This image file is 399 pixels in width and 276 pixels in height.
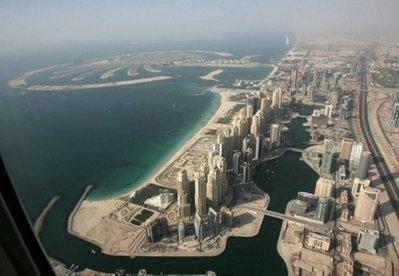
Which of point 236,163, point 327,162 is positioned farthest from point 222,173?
point 327,162

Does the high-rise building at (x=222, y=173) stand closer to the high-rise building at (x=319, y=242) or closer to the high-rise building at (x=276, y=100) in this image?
the high-rise building at (x=319, y=242)

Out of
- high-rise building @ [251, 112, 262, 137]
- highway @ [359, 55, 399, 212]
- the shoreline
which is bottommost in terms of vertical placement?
highway @ [359, 55, 399, 212]

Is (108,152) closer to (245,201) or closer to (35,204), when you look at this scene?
(35,204)

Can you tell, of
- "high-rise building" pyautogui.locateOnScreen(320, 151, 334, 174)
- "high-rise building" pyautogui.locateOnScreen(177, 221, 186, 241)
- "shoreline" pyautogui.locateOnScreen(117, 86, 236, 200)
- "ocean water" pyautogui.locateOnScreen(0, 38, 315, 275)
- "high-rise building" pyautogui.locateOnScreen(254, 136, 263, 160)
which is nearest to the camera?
"ocean water" pyautogui.locateOnScreen(0, 38, 315, 275)

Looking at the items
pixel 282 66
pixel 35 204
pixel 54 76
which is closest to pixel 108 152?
pixel 35 204

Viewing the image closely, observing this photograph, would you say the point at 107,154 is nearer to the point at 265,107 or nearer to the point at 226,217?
the point at 226,217

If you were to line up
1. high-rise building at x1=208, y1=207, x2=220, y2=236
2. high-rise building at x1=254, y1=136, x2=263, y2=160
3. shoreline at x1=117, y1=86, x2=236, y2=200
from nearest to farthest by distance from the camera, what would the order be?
1. high-rise building at x1=208, y1=207, x2=220, y2=236
2. shoreline at x1=117, y1=86, x2=236, y2=200
3. high-rise building at x1=254, y1=136, x2=263, y2=160

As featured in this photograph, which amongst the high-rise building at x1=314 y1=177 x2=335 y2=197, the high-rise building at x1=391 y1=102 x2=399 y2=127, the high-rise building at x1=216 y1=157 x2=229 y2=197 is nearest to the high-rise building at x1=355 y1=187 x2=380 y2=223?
the high-rise building at x1=314 y1=177 x2=335 y2=197

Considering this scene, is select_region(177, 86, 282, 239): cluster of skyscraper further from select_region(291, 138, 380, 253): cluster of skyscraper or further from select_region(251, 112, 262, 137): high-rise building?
select_region(291, 138, 380, 253): cluster of skyscraper
